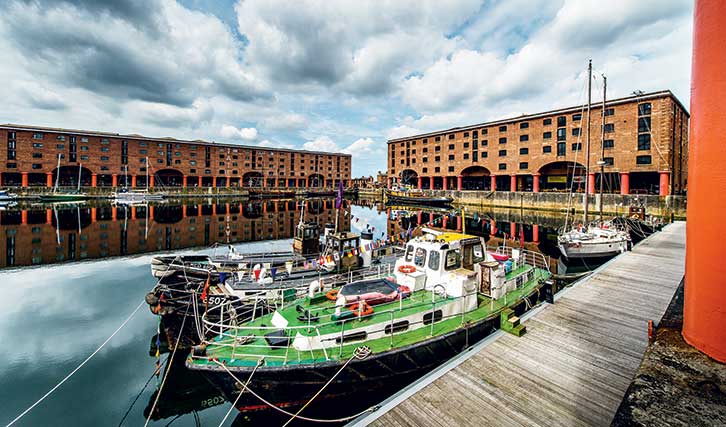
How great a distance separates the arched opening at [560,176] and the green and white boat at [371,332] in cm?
5885

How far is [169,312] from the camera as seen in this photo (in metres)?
11.9

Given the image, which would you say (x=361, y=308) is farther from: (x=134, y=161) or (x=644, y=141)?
(x=134, y=161)

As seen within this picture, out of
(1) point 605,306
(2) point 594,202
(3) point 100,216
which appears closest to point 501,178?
(2) point 594,202

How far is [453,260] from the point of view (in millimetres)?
11758

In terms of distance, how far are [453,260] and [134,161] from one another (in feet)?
338

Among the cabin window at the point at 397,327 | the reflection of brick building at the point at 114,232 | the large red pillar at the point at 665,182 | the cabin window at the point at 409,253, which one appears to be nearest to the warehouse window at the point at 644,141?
the large red pillar at the point at 665,182

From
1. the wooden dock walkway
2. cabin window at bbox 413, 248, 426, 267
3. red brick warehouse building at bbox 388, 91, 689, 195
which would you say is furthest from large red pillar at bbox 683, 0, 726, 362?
red brick warehouse building at bbox 388, 91, 689, 195

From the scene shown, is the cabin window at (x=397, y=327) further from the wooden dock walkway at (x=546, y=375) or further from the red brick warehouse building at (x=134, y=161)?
the red brick warehouse building at (x=134, y=161)

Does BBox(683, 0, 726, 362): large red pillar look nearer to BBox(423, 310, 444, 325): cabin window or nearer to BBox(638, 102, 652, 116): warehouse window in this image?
BBox(423, 310, 444, 325): cabin window

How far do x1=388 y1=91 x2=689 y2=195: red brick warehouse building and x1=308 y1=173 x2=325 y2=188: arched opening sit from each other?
47397 mm

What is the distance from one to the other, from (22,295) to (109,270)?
5.02 meters

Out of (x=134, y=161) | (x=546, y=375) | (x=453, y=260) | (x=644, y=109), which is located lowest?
(x=546, y=375)

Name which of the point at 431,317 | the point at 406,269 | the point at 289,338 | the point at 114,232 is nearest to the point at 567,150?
the point at 406,269

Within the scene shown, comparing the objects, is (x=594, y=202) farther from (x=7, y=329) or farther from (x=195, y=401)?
(x=7, y=329)
